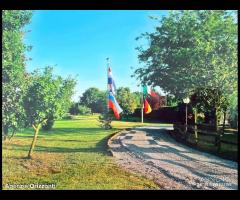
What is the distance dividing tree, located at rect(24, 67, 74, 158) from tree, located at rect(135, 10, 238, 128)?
3409 mm

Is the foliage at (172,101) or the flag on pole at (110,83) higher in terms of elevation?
the flag on pole at (110,83)

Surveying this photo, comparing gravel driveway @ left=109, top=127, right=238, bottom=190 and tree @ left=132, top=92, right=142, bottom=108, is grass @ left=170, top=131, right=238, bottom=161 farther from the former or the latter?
tree @ left=132, top=92, right=142, bottom=108

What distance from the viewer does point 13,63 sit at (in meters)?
12.4

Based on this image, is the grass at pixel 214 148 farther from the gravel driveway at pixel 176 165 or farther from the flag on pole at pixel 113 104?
the flag on pole at pixel 113 104

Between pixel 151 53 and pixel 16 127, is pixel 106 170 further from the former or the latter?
pixel 151 53

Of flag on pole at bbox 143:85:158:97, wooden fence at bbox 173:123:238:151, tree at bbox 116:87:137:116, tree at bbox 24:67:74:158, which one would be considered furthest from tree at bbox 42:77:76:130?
wooden fence at bbox 173:123:238:151

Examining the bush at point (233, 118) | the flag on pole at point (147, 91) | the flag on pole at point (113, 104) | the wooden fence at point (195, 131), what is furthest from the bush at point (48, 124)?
the bush at point (233, 118)

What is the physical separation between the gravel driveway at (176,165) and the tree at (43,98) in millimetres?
3632

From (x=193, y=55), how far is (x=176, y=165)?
5142mm

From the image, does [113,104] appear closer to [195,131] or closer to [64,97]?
[64,97]

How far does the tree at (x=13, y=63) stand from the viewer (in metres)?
12.2

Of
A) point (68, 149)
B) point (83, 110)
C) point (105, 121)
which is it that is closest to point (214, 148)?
point (105, 121)

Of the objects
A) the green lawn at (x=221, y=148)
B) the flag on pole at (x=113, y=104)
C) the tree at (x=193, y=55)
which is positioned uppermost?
the tree at (x=193, y=55)

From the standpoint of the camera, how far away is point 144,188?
1025 cm
